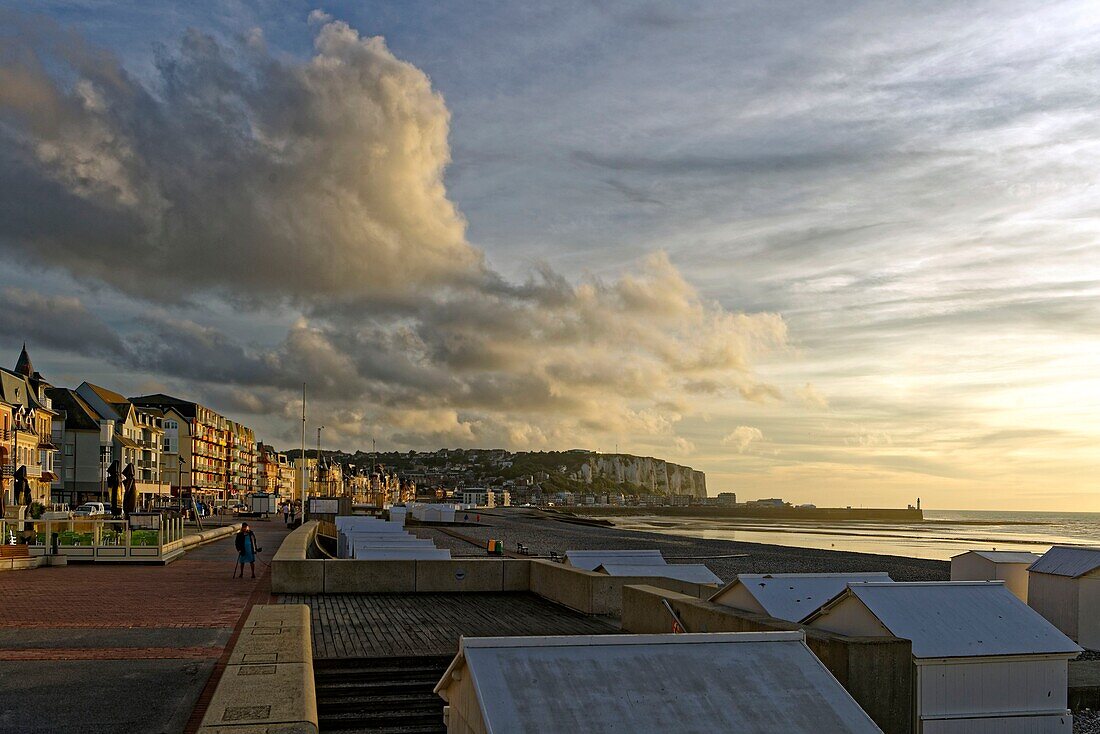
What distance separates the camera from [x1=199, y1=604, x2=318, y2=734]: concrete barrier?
716cm

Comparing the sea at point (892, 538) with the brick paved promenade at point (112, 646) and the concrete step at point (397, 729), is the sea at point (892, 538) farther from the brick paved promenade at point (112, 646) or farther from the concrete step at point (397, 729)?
the concrete step at point (397, 729)

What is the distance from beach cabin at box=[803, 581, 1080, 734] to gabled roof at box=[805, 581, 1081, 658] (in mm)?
10

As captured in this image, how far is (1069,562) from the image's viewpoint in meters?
19.0

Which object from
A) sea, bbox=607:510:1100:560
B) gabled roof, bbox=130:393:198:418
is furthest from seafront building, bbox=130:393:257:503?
sea, bbox=607:510:1100:560

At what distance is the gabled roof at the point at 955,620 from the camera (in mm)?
9695

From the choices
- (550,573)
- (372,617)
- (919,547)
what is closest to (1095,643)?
(550,573)

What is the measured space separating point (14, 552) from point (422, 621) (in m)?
16.9

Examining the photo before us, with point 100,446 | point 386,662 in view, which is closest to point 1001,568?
point 386,662

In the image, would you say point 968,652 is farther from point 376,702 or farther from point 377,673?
point 377,673

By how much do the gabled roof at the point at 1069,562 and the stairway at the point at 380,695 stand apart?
1307 centimetres

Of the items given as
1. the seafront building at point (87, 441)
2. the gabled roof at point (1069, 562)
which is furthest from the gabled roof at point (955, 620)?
the seafront building at point (87, 441)

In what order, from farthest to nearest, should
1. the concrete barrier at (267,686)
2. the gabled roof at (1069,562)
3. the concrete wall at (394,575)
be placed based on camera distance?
the concrete wall at (394,575) < the gabled roof at (1069,562) < the concrete barrier at (267,686)

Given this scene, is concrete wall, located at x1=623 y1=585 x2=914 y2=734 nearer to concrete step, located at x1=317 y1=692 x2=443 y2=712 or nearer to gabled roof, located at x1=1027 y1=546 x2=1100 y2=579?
concrete step, located at x1=317 y1=692 x2=443 y2=712

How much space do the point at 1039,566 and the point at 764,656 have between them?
15.5 m
